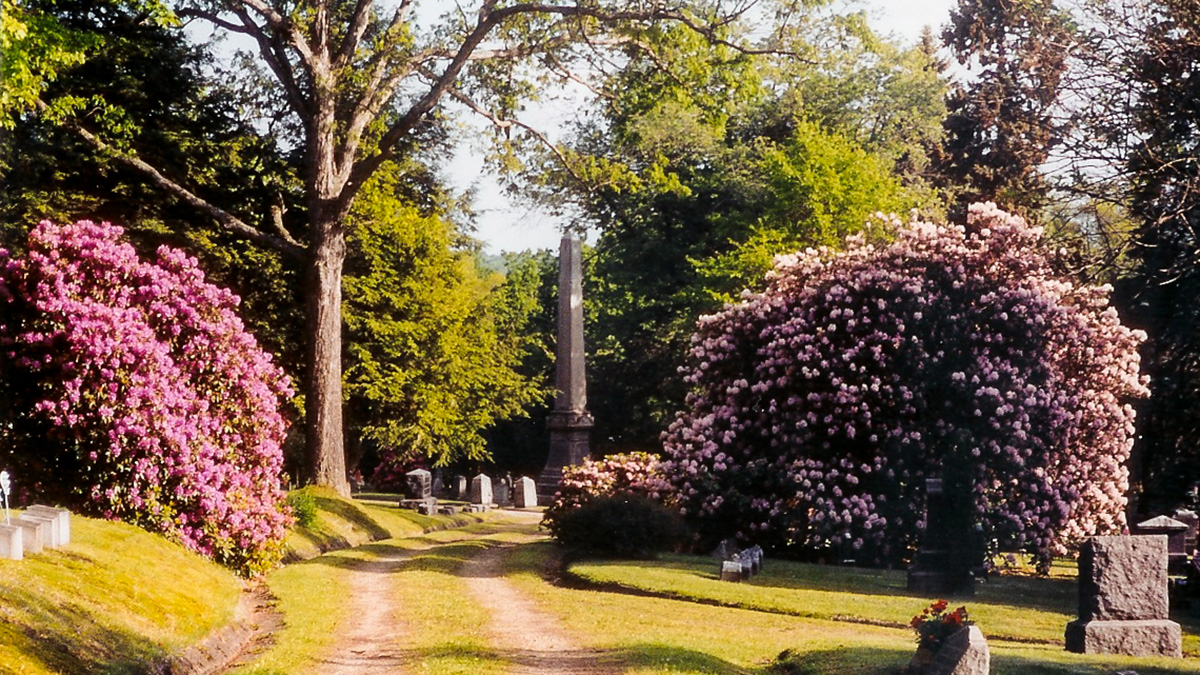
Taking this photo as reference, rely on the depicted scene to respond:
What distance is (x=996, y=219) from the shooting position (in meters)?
25.3

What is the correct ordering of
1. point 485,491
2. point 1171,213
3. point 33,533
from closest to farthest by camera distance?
point 33,533, point 1171,213, point 485,491

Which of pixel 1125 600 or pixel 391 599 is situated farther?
pixel 391 599

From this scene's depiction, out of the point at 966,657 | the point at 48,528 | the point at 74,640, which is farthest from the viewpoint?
the point at 48,528

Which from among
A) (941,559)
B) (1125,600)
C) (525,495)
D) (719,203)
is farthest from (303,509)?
(719,203)

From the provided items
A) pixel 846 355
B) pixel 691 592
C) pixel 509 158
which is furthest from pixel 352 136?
pixel 691 592

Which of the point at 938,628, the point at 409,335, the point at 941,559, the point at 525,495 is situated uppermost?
the point at 409,335

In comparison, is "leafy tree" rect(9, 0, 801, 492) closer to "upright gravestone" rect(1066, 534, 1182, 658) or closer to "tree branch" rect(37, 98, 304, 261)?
"tree branch" rect(37, 98, 304, 261)

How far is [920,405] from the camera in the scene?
2356cm

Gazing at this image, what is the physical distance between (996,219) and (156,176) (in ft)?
59.7

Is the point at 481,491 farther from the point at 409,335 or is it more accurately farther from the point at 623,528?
the point at 623,528

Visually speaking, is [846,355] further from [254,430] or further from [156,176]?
[156,176]

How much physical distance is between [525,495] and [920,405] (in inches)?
1003

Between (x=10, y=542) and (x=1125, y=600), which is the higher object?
(x=10, y=542)

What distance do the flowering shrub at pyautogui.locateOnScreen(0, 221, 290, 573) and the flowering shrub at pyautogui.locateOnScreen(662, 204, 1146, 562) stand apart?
31.9 ft
